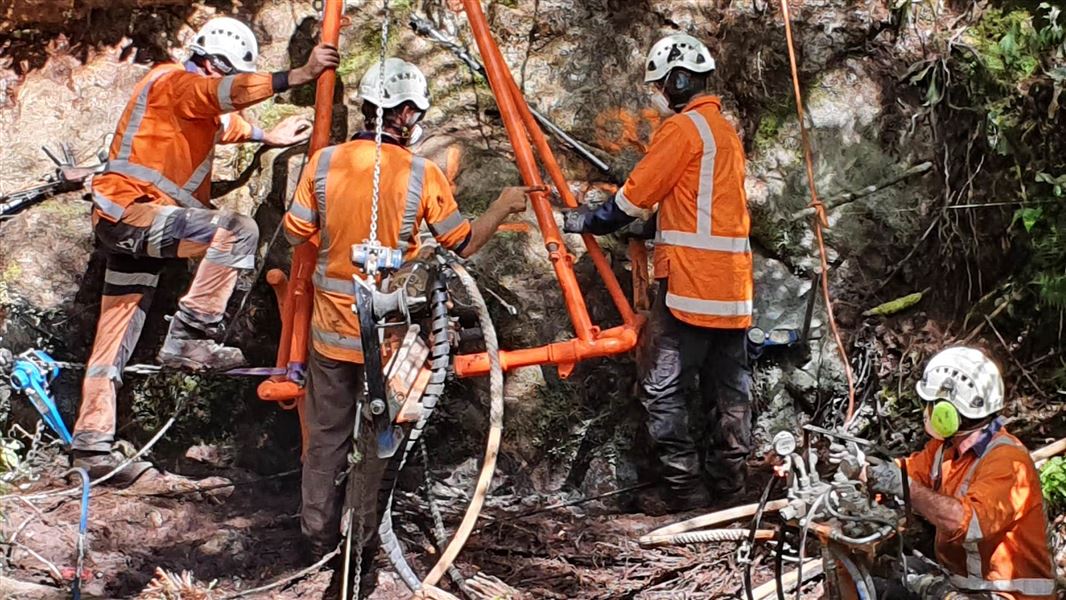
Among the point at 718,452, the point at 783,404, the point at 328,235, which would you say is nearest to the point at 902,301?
the point at 783,404

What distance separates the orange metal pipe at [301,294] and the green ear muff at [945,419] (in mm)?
2912

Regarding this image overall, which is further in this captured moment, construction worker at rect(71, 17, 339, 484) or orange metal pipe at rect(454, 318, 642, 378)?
construction worker at rect(71, 17, 339, 484)

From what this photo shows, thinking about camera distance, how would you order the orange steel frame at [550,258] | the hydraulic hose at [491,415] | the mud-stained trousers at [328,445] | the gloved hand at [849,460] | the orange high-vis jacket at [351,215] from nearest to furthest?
1. the hydraulic hose at [491,415]
2. the gloved hand at [849,460]
3. the orange high-vis jacket at [351,215]
4. the mud-stained trousers at [328,445]
5. the orange steel frame at [550,258]

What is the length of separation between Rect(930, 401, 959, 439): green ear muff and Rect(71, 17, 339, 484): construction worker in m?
3.27

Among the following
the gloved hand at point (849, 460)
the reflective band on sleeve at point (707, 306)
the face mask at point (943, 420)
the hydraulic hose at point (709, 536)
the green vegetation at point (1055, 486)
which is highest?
the reflective band on sleeve at point (707, 306)

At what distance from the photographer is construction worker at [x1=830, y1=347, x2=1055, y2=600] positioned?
4145 mm

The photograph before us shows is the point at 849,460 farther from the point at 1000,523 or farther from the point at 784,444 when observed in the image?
the point at 1000,523

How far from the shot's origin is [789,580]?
212 inches

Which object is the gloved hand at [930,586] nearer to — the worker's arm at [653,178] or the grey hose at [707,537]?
the grey hose at [707,537]

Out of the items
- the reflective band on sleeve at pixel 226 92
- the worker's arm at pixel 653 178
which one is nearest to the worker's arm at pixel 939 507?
the worker's arm at pixel 653 178

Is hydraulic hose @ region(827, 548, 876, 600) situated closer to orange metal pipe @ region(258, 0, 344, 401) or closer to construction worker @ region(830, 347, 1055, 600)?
construction worker @ region(830, 347, 1055, 600)

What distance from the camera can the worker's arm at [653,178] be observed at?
5453 millimetres

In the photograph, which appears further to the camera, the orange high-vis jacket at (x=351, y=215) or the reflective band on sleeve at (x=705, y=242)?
the reflective band on sleeve at (x=705, y=242)

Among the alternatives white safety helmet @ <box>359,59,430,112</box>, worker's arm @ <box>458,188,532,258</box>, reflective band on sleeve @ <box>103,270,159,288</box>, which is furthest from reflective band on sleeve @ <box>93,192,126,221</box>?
worker's arm @ <box>458,188,532,258</box>
